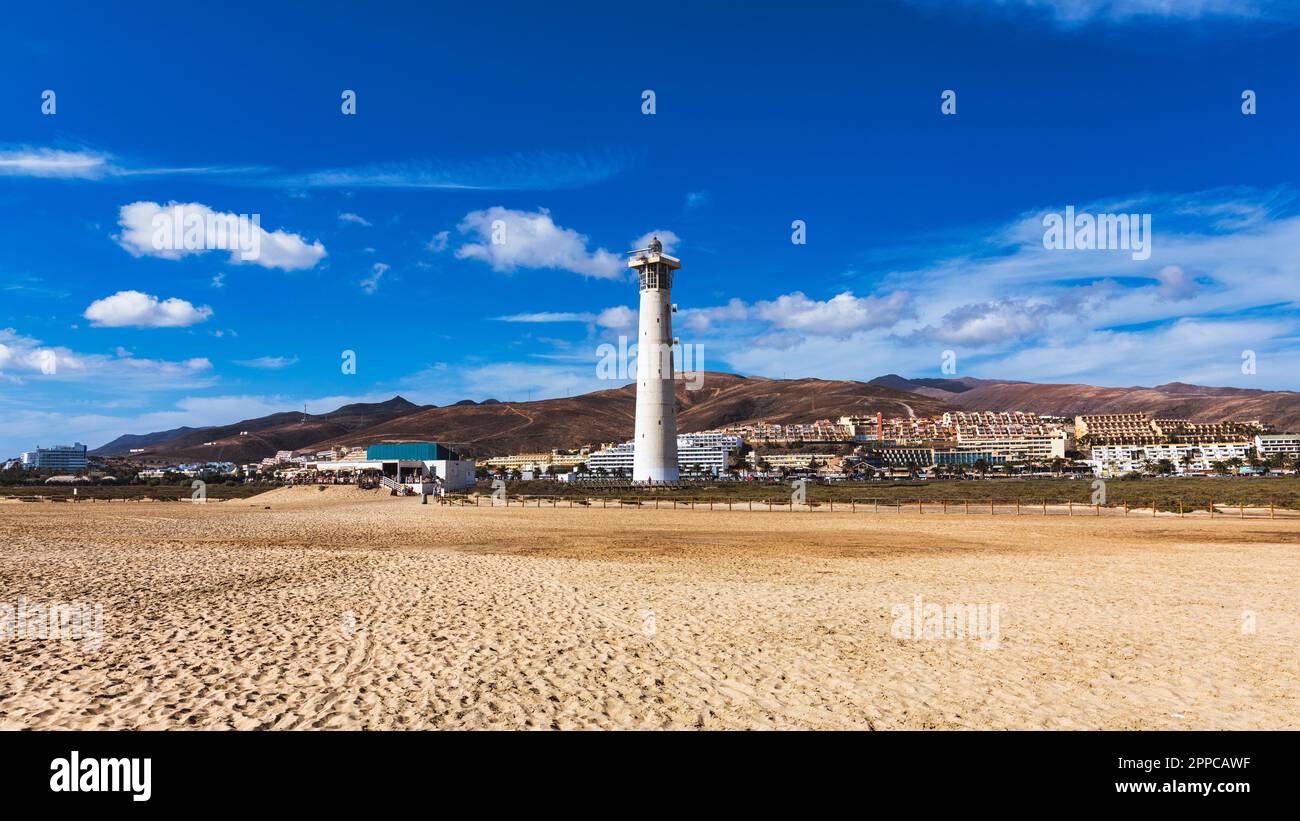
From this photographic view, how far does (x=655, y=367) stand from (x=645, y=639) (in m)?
54.0

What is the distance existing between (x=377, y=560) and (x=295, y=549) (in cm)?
466

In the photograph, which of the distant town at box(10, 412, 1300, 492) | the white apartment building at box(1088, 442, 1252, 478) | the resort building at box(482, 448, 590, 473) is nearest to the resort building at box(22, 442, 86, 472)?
the distant town at box(10, 412, 1300, 492)

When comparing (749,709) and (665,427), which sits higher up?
(665,427)

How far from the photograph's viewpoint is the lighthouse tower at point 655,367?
6469 cm

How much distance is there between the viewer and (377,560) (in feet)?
66.8

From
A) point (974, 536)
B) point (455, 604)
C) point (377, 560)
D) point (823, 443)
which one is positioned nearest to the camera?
point (455, 604)
